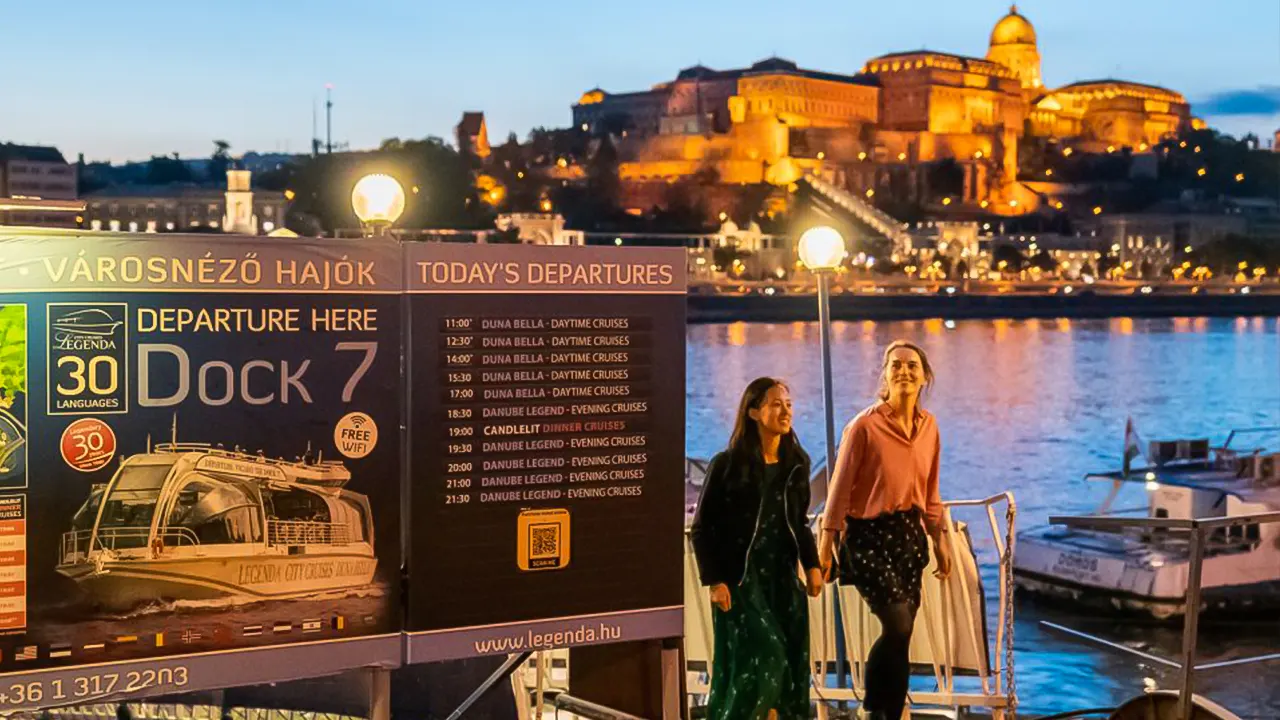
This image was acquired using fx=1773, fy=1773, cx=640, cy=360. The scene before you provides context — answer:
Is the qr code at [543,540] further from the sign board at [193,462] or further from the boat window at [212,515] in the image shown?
the boat window at [212,515]

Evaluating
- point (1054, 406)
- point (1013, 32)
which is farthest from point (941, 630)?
point (1013, 32)

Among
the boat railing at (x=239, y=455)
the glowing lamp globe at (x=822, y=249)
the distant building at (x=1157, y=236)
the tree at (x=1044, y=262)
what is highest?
the distant building at (x=1157, y=236)

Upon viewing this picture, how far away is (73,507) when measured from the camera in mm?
2414

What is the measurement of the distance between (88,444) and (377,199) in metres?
1.32

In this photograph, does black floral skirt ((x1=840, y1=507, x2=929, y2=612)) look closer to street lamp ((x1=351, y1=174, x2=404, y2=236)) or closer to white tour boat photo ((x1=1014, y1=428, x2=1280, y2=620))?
street lamp ((x1=351, y1=174, x2=404, y2=236))

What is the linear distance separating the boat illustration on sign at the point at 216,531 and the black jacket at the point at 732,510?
2.30 feet

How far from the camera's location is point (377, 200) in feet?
11.9

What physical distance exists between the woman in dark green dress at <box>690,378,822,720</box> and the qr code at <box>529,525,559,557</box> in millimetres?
413

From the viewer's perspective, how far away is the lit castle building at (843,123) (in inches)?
2468

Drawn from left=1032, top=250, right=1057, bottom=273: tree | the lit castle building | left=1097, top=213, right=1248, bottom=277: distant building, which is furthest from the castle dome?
left=1032, top=250, right=1057, bottom=273: tree

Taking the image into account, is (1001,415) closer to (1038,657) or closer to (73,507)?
(1038,657)

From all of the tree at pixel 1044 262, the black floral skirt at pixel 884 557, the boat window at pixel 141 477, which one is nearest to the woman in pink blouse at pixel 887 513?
the black floral skirt at pixel 884 557

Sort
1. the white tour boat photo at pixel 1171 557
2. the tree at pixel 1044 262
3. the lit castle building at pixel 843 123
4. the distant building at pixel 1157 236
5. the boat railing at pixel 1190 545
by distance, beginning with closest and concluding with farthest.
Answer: the boat railing at pixel 1190 545
the white tour boat photo at pixel 1171 557
the lit castle building at pixel 843 123
the tree at pixel 1044 262
the distant building at pixel 1157 236

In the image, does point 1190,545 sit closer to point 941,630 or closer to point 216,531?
point 941,630
